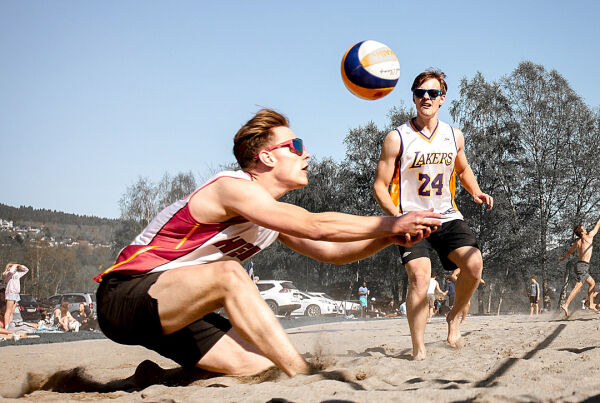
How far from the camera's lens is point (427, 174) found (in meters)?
5.11

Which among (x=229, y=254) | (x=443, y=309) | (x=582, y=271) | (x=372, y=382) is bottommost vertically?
(x=443, y=309)

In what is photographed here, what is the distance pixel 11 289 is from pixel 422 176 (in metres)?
9.99

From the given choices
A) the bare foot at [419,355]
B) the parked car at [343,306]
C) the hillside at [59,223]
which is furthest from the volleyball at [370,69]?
the hillside at [59,223]

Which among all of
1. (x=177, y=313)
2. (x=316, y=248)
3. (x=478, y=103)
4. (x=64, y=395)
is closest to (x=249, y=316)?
(x=177, y=313)

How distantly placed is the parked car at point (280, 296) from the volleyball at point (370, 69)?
60.4 ft

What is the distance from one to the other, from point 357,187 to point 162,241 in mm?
38207

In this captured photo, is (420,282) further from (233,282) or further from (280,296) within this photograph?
(280,296)

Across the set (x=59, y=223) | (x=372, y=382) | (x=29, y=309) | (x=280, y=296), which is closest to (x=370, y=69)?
(x=372, y=382)

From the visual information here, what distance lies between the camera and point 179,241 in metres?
3.19

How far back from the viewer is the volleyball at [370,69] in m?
5.10

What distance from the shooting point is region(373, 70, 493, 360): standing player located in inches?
195

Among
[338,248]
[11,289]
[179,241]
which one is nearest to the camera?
[179,241]

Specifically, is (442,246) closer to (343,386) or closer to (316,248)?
(316,248)

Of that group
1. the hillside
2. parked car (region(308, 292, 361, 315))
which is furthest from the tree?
the hillside
